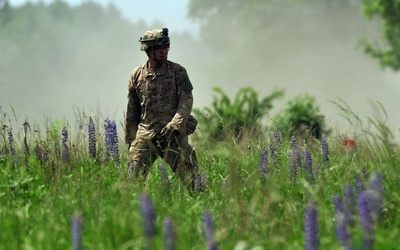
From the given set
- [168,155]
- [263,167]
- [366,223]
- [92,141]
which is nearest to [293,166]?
[263,167]

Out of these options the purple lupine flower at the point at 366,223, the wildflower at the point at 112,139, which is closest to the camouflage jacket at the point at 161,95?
the wildflower at the point at 112,139

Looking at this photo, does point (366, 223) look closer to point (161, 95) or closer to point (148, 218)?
point (148, 218)

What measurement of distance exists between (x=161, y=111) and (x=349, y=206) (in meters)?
2.49

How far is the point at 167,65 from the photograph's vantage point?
Answer: 684 centimetres

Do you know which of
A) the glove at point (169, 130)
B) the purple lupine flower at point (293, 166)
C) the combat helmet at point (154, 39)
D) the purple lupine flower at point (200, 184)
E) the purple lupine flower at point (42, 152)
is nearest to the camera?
the purple lupine flower at point (200, 184)

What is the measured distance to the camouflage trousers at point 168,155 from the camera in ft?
21.9

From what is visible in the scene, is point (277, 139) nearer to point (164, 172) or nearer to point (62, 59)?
point (164, 172)

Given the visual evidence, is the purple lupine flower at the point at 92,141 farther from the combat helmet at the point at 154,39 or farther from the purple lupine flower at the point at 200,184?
the purple lupine flower at the point at 200,184

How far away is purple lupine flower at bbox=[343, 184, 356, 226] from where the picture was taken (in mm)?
4420

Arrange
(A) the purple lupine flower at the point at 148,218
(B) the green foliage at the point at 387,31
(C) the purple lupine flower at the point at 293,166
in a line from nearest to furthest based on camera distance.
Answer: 1. (A) the purple lupine flower at the point at 148,218
2. (C) the purple lupine flower at the point at 293,166
3. (B) the green foliage at the point at 387,31

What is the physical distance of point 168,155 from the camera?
22.2 ft

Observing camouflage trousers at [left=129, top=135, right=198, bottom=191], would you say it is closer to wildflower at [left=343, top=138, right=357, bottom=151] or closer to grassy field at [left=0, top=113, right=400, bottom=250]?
grassy field at [left=0, top=113, right=400, bottom=250]

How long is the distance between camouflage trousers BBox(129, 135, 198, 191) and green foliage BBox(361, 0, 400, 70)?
19.5 m

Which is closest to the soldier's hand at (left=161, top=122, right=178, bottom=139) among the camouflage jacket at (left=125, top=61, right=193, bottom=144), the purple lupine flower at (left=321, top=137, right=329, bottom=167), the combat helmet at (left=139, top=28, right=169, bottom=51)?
the camouflage jacket at (left=125, top=61, right=193, bottom=144)
